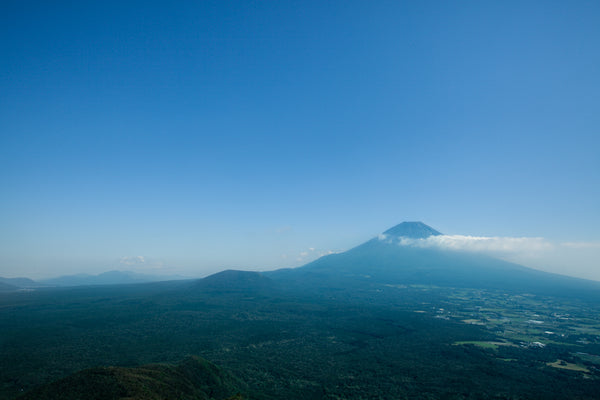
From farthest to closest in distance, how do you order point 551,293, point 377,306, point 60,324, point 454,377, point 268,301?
point 551,293, point 268,301, point 377,306, point 60,324, point 454,377

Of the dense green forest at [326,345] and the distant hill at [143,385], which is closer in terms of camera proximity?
the distant hill at [143,385]

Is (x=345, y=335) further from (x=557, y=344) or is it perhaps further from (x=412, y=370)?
(x=557, y=344)

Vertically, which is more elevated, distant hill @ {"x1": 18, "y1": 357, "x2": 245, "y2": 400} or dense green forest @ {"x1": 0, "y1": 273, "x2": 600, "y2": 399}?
distant hill @ {"x1": 18, "y1": 357, "x2": 245, "y2": 400}

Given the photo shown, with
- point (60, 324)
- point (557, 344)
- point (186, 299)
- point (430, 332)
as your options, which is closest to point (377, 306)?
point (430, 332)

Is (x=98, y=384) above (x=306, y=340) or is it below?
above

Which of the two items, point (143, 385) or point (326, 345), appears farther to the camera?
point (326, 345)

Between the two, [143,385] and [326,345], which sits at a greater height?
[143,385]

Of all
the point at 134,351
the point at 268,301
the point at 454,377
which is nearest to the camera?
the point at 454,377

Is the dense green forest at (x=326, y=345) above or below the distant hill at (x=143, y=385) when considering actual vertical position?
below
